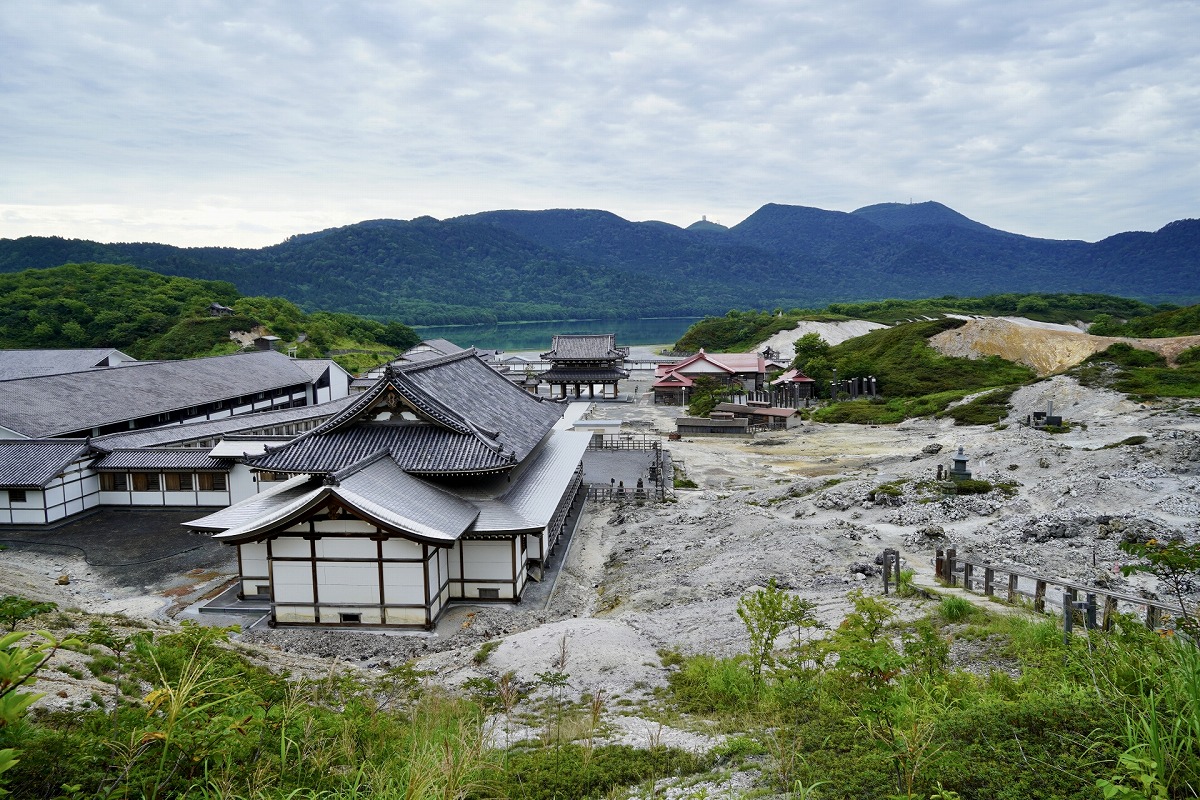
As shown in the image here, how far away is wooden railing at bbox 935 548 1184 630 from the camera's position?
10578mm

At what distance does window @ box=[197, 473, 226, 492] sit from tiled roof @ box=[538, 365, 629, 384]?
120ft

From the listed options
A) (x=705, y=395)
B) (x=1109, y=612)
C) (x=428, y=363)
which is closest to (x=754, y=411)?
(x=705, y=395)

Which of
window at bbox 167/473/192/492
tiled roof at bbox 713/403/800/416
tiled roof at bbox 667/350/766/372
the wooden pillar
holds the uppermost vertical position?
tiled roof at bbox 667/350/766/372

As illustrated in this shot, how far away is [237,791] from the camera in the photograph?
16.4 feet

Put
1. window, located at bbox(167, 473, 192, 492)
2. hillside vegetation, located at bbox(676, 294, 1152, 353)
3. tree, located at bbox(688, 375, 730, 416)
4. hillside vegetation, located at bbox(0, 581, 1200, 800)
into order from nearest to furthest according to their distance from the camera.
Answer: hillside vegetation, located at bbox(0, 581, 1200, 800) < window, located at bbox(167, 473, 192, 492) < tree, located at bbox(688, 375, 730, 416) < hillside vegetation, located at bbox(676, 294, 1152, 353)

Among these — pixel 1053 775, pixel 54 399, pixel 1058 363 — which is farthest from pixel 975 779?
pixel 1058 363

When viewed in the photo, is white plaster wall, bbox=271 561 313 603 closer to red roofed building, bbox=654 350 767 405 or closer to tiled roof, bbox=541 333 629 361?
red roofed building, bbox=654 350 767 405

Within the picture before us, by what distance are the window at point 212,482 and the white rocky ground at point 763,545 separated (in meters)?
6.40

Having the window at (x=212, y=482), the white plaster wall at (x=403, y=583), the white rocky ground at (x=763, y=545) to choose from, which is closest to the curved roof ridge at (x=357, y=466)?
the white plaster wall at (x=403, y=583)

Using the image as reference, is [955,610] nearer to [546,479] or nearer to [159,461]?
[546,479]

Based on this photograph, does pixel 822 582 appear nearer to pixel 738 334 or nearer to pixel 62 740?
pixel 62 740

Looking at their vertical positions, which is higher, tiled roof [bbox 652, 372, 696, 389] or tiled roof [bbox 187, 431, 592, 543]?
tiled roof [bbox 187, 431, 592, 543]

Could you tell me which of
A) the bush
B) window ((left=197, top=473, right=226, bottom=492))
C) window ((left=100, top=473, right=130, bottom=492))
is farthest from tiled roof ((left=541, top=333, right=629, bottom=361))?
the bush

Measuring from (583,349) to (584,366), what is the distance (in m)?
1.58
